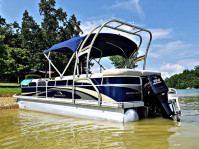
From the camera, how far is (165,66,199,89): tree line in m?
84.6

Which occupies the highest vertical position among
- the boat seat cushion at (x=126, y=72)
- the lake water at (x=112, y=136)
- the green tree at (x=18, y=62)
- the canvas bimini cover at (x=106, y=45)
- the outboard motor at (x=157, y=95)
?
the green tree at (x=18, y=62)

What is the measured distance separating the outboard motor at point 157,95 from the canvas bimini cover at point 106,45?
2.95 metres

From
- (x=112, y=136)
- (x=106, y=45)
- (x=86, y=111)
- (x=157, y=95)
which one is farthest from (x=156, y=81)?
(x=106, y=45)

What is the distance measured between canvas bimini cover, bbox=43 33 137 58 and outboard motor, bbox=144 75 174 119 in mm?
2950

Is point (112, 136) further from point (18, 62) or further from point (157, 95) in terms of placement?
point (18, 62)

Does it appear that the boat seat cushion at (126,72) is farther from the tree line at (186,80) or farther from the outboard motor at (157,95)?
the tree line at (186,80)

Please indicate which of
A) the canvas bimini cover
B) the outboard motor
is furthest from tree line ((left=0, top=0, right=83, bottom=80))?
the outboard motor

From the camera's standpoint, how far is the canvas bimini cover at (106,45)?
24.6 ft

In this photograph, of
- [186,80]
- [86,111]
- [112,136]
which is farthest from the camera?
[186,80]

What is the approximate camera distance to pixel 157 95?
5.61 meters

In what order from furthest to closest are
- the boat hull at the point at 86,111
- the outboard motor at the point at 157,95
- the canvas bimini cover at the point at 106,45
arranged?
the canvas bimini cover at the point at 106,45
the outboard motor at the point at 157,95
the boat hull at the point at 86,111

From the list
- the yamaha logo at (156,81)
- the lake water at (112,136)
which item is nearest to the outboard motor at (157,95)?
the yamaha logo at (156,81)

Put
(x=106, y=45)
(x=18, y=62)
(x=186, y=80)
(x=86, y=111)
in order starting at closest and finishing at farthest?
1. (x=86, y=111)
2. (x=106, y=45)
3. (x=18, y=62)
4. (x=186, y=80)

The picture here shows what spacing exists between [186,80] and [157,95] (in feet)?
309
